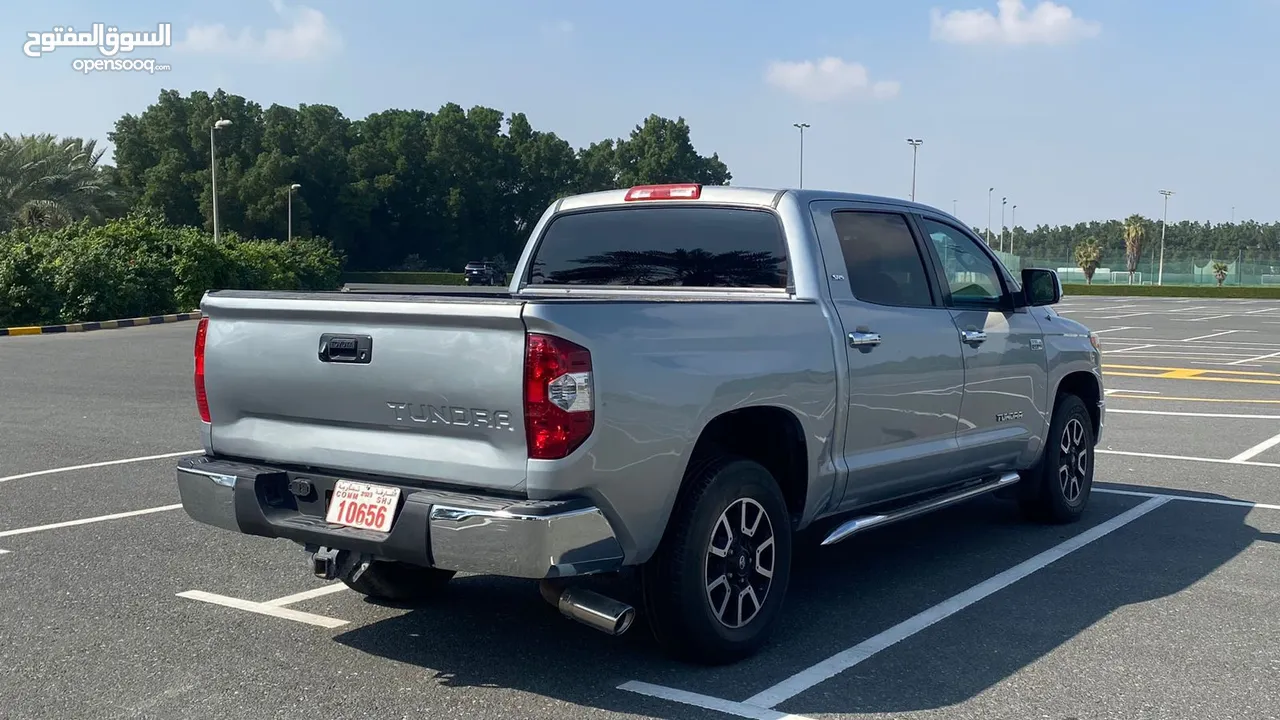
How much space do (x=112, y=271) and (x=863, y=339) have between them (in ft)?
89.0

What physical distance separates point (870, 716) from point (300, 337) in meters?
2.44

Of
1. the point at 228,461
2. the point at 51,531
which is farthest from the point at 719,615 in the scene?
the point at 51,531

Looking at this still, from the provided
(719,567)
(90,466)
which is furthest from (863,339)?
(90,466)

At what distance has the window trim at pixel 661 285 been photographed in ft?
18.0

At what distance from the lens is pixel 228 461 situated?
16.1ft

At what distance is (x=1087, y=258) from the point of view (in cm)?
10219

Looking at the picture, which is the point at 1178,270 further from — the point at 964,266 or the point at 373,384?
the point at 373,384

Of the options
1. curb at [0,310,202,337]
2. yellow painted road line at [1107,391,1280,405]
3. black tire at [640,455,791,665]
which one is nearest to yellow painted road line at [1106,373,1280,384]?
yellow painted road line at [1107,391,1280,405]

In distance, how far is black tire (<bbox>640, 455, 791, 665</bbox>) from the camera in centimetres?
452

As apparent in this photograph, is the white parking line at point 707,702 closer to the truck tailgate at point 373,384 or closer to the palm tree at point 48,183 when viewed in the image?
the truck tailgate at point 373,384

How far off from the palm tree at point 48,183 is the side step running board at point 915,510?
41164 millimetres

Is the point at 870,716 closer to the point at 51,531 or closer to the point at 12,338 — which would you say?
the point at 51,531

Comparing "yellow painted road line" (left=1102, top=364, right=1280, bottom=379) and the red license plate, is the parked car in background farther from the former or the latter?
the red license plate

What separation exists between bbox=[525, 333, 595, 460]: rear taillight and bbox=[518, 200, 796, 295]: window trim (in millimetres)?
1612
